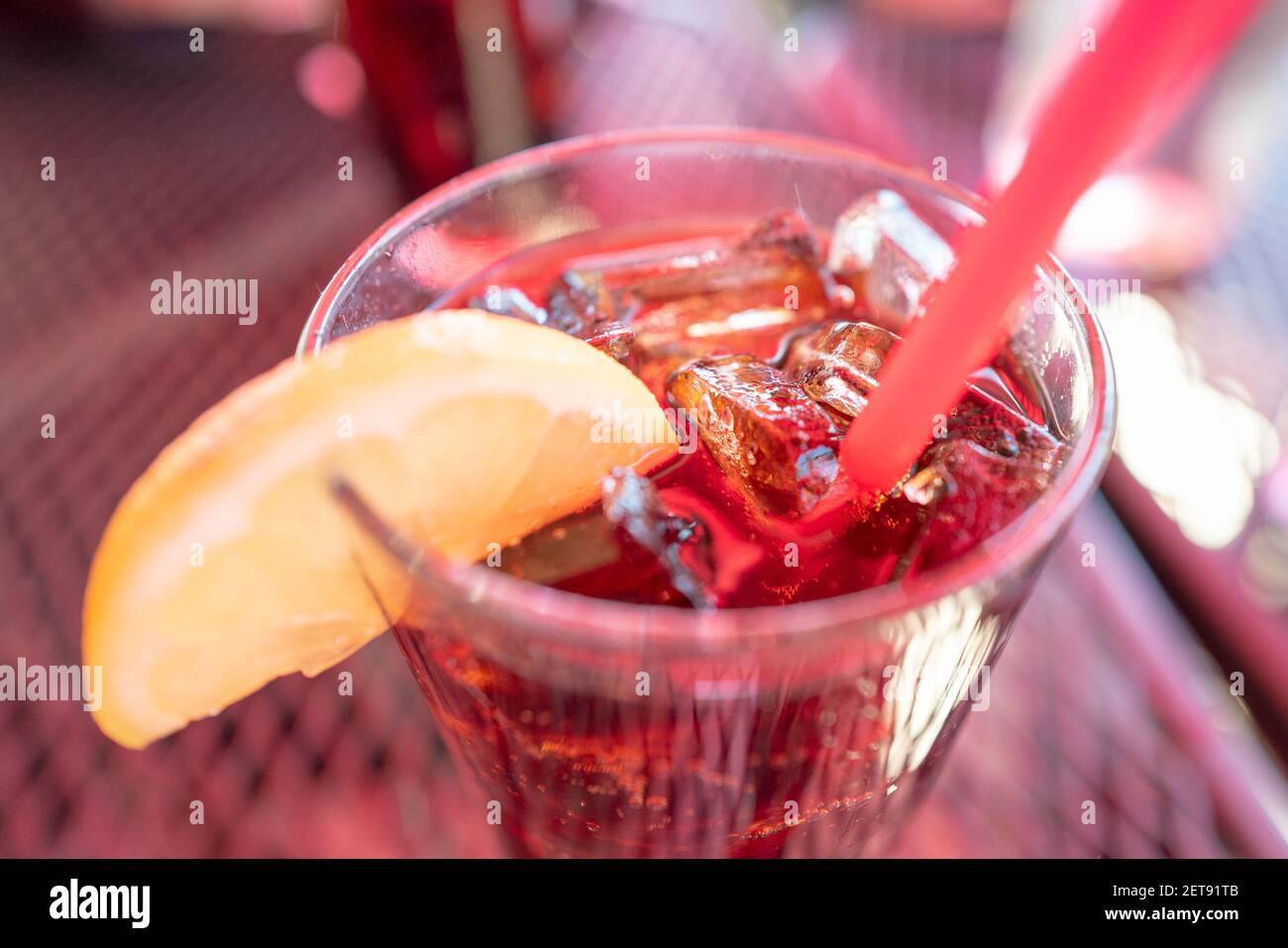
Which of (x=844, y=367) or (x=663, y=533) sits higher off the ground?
(x=844, y=367)

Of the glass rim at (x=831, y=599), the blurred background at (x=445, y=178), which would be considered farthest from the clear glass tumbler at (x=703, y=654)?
the blurred background at (x=445, y=178)

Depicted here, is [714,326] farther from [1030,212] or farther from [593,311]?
[1030,212]

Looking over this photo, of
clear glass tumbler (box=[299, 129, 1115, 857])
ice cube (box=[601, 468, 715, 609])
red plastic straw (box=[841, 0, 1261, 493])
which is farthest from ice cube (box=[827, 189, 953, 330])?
ice cube (box=[601, 468, 715, 609])

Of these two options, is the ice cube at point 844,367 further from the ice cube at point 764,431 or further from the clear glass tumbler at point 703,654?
the clear glass tumbler at point 703,654

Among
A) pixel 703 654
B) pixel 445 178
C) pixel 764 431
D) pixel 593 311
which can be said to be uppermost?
pixel 445 178

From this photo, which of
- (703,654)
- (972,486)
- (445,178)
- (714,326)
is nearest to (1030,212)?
(972,486)

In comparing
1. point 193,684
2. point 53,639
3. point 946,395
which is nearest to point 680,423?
point 946,395
